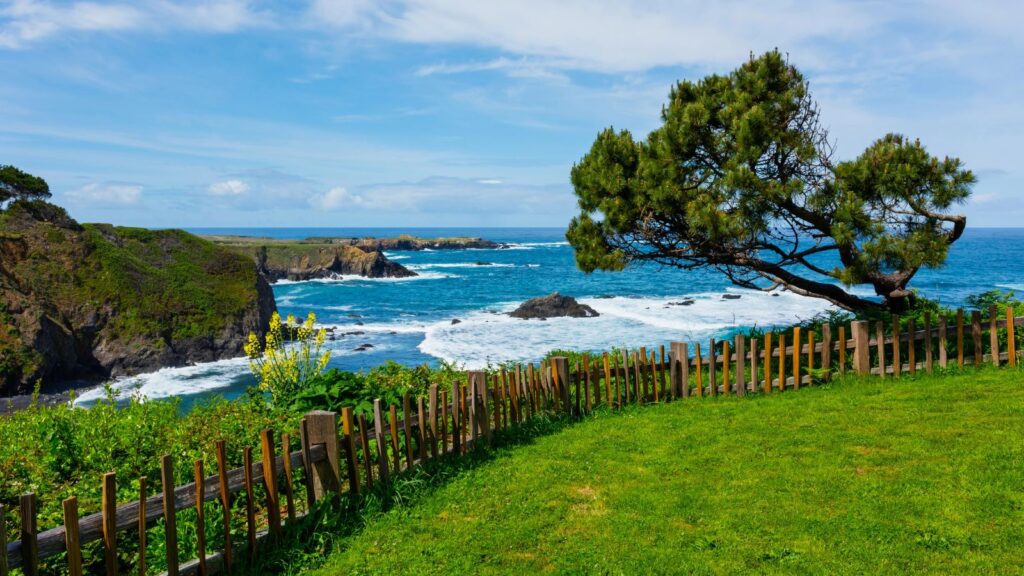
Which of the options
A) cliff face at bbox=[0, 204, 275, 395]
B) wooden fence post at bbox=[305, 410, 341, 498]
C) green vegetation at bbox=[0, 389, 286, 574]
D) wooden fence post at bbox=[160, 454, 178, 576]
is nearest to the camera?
wooden fence post at bbox=[160, 454, 178, 576]

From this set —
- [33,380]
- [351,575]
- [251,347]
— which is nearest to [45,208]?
[33,380]

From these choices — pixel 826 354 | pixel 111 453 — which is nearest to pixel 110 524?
pixel 111 453

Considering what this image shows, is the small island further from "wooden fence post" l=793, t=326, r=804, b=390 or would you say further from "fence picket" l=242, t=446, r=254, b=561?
"fence picket" l=242, t=446, r=254, b=561

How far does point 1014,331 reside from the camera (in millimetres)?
13000

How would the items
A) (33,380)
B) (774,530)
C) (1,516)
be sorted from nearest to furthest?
1. (1,516)
2. (774,530)
3. (33,380)

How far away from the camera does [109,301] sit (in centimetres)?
3581

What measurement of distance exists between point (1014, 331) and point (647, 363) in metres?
7.53

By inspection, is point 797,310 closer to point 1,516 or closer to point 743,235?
point 743,235

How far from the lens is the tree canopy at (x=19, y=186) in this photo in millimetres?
43312

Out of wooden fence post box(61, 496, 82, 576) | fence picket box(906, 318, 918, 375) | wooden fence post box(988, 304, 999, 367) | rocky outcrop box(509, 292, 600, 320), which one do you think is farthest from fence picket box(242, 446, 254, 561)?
rocky outcrop box(509, 292, 600, 320)

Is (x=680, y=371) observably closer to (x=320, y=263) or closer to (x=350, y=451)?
(x=350, y=451)

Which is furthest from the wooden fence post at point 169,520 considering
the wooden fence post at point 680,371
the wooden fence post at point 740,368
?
the wooden fence post at point 740,368

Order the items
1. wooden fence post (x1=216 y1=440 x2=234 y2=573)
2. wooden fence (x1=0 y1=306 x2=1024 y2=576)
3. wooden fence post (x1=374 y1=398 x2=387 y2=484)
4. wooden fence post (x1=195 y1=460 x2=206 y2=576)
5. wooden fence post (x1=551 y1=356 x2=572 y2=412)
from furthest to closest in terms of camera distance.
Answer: wooden fence post (x1=551 y1=356 x2=572 y2=412) → wooden fence post (x1=374 y1=398 x2=387 y2=484) → wooden fence post (x1=216 y1=440 x2=234 y2=573) → wooden fence post (x1=195 y1=460 x2=206 y2=576) → wooden fence (x1=0 y1=306 x2=1024 y2=576)

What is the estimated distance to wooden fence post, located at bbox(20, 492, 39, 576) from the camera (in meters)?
4.36
